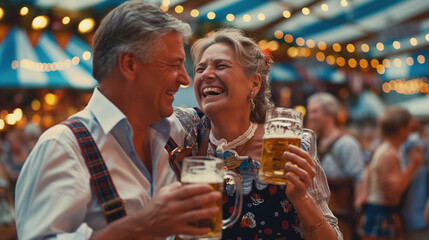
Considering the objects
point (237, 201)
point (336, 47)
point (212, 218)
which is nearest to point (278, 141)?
point (237, 201)

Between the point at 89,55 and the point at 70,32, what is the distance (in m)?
0.42

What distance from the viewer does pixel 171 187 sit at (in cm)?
98

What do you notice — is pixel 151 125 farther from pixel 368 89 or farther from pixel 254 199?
pixel 368 89

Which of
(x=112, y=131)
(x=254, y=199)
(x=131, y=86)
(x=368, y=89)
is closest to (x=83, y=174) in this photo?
(x=112, y=131)

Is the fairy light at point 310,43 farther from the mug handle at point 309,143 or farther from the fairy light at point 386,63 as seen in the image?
the mug handle at point 309,143

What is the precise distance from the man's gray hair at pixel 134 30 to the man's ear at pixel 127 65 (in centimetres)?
1

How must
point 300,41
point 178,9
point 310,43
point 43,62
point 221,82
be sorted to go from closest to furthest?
point 221,82
point 178,9
point 43,62
point 300,41
point 310,43

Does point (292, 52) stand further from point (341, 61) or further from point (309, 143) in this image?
point (309, 143)

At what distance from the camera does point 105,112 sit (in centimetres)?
119

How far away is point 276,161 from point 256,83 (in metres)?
0.60

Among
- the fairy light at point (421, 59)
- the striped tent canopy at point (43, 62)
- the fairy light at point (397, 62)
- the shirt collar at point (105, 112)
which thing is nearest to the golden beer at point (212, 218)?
the shirt collar at point (105, 112)

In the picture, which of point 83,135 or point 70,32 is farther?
point 70,32

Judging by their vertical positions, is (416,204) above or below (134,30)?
below

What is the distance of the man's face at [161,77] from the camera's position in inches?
47.5
